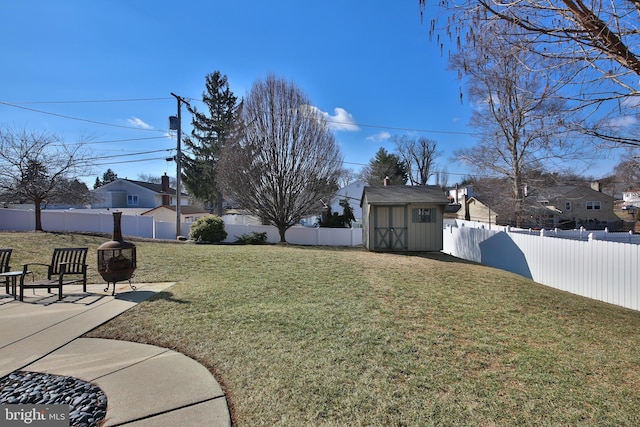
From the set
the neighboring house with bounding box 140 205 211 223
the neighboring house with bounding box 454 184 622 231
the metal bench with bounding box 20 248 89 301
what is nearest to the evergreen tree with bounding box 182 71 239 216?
the neighboring house with bounding box 140 205 211 223

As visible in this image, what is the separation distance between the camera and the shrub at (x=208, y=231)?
689 inches

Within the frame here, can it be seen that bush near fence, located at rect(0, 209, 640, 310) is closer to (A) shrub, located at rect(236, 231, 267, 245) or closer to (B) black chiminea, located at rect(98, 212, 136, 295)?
(A) shrub, located at rect(236, 231, 267, 245)

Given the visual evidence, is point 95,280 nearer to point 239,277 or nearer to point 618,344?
point 239,277

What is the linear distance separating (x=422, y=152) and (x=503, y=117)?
3493cm

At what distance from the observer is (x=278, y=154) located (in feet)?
57.9

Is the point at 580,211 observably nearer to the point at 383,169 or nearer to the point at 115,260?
the point at 383,169

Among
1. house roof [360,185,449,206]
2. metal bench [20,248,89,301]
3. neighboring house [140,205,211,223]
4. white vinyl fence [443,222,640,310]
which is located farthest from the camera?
neighboring house [140,205,211,223]

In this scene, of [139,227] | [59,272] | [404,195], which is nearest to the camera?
[59,272]

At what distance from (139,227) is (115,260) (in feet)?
49.5

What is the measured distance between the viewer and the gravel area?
8.29ft

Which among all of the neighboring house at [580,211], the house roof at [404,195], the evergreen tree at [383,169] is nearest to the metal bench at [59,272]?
the house roof at [404,195]

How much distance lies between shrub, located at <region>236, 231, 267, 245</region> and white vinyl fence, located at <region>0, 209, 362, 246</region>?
684 mm

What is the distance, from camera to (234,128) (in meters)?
18.7

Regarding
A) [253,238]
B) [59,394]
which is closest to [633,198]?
[253,238]
